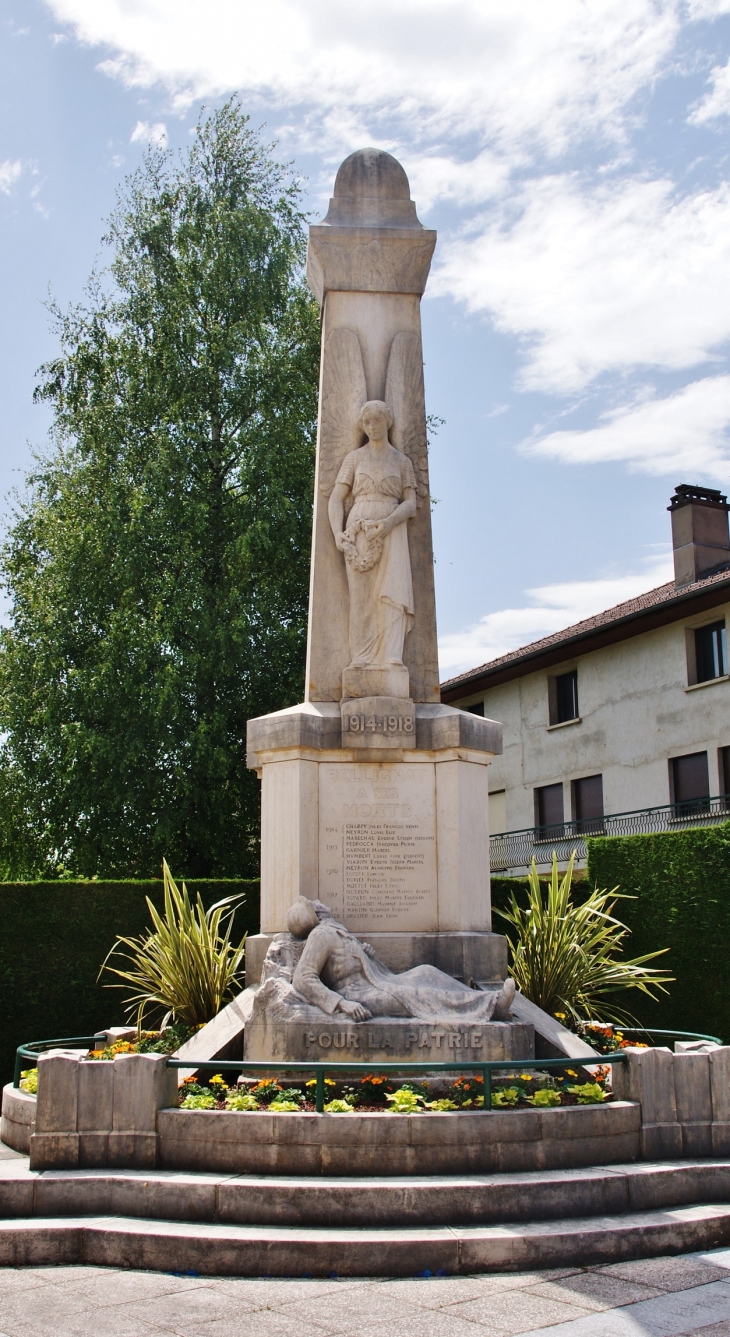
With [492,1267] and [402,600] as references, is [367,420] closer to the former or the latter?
[402,600]

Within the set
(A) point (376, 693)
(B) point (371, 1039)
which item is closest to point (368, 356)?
(A) point (376, 693)

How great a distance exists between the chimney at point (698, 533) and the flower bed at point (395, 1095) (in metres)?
23.6

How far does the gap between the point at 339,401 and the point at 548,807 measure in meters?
21.7

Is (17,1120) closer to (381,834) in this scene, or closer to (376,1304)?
(381,834)

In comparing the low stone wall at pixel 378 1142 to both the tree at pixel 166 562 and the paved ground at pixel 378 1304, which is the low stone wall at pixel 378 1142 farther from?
the tree at pixel 166 562

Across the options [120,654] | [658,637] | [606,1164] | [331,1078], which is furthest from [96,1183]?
[658,637]

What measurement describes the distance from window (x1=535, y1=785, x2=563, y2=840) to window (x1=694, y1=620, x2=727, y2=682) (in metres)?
5.45

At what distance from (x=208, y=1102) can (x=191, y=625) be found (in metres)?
13.6

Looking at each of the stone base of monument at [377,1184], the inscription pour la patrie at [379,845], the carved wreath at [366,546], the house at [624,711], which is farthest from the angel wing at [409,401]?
the house at [624,711]

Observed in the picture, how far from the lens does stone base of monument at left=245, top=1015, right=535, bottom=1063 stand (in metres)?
7.55

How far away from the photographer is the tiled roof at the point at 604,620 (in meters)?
25.6

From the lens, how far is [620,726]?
2819cm

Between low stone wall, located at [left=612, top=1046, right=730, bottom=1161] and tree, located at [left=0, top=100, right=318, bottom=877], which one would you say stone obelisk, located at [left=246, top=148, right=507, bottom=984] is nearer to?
low stone wall, located at [left=612, top=1046, right=730, bottom=1161]

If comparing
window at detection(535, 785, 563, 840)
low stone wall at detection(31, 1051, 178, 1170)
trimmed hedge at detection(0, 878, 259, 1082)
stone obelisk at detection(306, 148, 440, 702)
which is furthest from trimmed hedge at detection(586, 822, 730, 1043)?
window at detection(535, 785, 563, 840)
